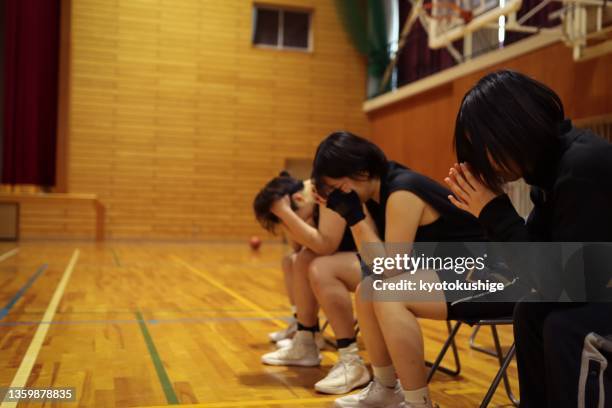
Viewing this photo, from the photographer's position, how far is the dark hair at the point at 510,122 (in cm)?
130

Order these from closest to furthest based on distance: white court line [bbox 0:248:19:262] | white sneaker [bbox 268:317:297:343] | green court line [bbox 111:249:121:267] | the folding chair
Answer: the folding chair < white sneaker [bbox 268:317:297:343] < green court line [bbox 111:249:121:267] < white court line [bbox 0:248:19:262]

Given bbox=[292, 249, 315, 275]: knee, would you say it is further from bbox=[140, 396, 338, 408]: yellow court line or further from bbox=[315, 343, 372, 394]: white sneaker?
bbox=[140, 396, 338, 408]: yellow court line

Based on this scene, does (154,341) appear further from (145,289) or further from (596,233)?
(596,233)

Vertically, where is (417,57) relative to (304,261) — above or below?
above

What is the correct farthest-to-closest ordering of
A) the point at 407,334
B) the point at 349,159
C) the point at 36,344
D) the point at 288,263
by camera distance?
1. the point at 288,263
2. the point at 36,344
3. the point at 349,159
4. the point at 407,334

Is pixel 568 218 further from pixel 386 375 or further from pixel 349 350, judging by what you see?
pixel 349 350

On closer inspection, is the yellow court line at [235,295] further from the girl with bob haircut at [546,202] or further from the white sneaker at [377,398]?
the girl with bob haircut at [546,202]

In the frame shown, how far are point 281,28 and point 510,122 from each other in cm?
1079

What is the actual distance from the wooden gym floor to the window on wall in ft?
20.8

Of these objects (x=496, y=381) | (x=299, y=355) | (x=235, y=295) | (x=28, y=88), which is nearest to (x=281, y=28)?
(x=28, y=88)

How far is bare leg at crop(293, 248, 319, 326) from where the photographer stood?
2.75 metres

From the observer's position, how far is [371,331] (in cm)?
196

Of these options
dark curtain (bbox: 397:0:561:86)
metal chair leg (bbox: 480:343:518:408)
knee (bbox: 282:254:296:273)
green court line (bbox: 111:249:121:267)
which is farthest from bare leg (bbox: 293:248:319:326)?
dark curtain (bbox: 397:0:561:86)

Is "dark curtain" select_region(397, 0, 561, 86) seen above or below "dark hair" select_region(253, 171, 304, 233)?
above
